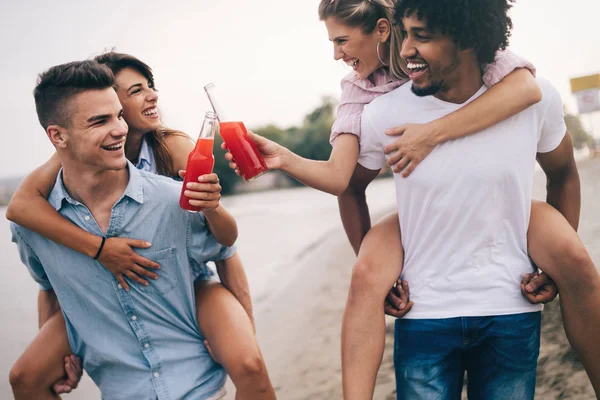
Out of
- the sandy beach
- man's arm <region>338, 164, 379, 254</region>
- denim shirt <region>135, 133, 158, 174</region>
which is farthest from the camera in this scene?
the sandy beach

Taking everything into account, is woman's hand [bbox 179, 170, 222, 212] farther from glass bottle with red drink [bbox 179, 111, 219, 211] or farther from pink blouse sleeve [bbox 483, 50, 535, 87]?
pink blouse sleeve [bbox 483, 50, 535, 87]

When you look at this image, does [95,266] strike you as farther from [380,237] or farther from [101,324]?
[380,237]

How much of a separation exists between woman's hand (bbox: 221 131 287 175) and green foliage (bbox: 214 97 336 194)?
7000 millimetres

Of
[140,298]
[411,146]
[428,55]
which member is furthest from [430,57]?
[140,298]

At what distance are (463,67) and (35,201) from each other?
1.47 meters

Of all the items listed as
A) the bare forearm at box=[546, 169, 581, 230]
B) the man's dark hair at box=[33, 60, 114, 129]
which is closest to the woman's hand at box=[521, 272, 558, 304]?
the bare forearm at box=[546, 169, 581, 230]

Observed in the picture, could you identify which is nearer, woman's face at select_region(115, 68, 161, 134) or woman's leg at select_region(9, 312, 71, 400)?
woman's leg at select_region(9, 312, 71, 400)

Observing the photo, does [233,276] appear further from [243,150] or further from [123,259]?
[243,150]

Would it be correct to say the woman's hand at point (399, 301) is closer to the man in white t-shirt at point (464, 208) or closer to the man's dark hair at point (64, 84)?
the man in white t-shirt at point (464, 208)

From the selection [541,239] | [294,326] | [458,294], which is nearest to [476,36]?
[541,239]

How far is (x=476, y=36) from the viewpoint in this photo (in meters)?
1.81

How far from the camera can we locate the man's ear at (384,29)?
210cm

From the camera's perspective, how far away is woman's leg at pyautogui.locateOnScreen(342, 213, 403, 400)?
74.2 inches

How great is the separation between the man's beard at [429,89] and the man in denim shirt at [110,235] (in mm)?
849
